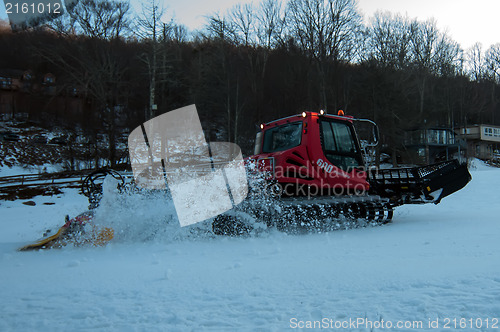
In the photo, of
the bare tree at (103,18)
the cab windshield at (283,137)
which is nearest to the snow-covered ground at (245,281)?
the cab windshield at (283,137)

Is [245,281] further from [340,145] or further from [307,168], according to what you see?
[340,145]

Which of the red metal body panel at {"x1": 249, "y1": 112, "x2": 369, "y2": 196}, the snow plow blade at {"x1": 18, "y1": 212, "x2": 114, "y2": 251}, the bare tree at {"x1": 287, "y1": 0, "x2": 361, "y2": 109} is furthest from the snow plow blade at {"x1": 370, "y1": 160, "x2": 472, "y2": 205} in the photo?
the bare tree at {"x1": 287, "y1": 0, "x2": 361, "y2": 109}

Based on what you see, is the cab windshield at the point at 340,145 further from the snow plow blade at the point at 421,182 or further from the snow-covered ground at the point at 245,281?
the snow-covered ground at the point at 245,281

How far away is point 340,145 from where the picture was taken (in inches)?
270

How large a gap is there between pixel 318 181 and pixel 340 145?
0.94m

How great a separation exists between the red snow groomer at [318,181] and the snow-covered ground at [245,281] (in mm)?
466

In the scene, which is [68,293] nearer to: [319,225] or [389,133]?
[319,225]

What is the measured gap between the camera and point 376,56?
128 ft

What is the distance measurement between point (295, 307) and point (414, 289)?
1022 millimetres

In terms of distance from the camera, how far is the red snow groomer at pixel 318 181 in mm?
5762

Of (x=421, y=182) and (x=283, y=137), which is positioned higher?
(x=283, y=137)

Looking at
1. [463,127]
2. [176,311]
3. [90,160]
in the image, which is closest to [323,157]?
[176,311]

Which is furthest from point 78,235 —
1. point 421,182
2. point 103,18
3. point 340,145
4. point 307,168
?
point 103,18

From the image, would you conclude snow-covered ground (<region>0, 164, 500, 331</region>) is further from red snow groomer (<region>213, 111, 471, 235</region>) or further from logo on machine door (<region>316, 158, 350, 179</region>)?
logo on machine door (<region>316, 158, 350, 179</region>)
